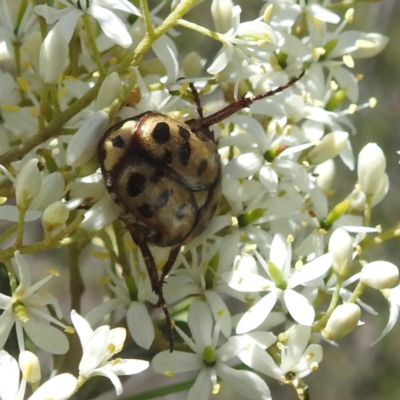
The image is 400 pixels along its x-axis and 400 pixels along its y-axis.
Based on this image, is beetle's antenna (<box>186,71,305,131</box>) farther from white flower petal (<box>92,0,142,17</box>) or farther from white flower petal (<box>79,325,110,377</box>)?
white flower petal (<box>79,325,110,377</box>)

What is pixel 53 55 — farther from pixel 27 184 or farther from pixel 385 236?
pixel 385 236

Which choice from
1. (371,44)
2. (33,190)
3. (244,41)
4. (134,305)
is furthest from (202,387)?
(371,44)

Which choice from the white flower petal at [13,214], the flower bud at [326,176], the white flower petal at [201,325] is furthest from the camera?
the flower bud at [326,176]

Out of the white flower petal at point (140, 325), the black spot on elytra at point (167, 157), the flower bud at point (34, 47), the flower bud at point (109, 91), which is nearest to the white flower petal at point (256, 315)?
the white flower petal at point (140, 325)

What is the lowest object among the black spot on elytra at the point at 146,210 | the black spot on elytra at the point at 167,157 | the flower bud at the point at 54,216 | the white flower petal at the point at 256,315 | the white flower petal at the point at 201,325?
the white flower petal at the point at 201,325

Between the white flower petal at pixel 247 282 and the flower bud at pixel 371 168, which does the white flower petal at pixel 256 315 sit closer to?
the white flower petal at pixel 247 282

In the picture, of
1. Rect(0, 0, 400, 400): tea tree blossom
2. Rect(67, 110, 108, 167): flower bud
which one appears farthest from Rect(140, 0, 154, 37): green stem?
Rect(67, 110, 108, 167): flower bud
